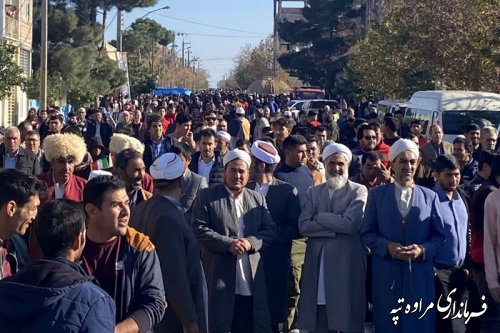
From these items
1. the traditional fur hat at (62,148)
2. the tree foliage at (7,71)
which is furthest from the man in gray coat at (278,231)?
the tree foliage at (7,71)

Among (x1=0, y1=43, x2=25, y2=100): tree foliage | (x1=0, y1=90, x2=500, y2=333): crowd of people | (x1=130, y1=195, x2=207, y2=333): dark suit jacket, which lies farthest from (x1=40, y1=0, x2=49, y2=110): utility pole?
(x1=130, y1=195, x2=207, y2=333): dark suit jacket

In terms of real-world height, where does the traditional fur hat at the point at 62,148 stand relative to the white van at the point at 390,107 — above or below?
below

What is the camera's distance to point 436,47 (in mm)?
33125

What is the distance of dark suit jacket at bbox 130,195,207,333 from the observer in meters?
5.66

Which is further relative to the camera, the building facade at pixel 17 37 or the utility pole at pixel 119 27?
the utility pole at pixel 119 27

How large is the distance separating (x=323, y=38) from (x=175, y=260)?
6330 cm

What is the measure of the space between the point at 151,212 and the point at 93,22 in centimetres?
4693

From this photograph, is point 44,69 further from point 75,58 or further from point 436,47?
point 75,58

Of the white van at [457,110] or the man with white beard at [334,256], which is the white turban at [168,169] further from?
the white van at [457,110]

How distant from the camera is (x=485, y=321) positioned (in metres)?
7.78

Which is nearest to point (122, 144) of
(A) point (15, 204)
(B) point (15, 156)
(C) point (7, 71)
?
(B) point (15, 156)

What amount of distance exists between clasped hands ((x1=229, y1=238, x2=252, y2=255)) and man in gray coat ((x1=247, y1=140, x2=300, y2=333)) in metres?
0.67

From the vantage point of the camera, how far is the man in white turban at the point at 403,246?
24.1ft

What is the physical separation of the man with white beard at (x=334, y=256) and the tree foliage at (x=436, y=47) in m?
16.0
